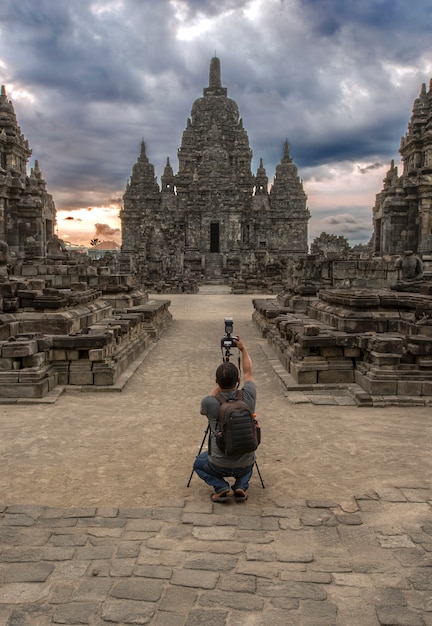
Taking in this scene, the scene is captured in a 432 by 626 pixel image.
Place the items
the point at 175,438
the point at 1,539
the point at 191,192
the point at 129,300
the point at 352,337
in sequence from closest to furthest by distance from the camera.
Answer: the point at 1,539, the point at 175,438, the point at 352,337, the point at 129,300, the point at 191,192

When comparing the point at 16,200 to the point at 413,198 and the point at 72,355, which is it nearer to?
the point at 413,198

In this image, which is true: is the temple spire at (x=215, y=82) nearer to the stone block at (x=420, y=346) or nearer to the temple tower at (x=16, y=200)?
the temple tower at (x=16, y=200)

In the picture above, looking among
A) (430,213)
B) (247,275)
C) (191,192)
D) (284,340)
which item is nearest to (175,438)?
(284,340)

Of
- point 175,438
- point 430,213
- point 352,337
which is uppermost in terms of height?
point 430,213

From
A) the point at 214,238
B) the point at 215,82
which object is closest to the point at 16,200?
the point at 214,238

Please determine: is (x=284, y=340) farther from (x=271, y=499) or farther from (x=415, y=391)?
(x=271, y=499)

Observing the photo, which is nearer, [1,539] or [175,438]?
[1,539]

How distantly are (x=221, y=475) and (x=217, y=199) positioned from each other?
42403 millimetres

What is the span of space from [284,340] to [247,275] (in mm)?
22887

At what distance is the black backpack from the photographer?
389cm

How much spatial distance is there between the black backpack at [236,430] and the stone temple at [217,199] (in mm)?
34993

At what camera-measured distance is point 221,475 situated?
13.4ft

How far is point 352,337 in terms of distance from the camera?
7719 millimetres

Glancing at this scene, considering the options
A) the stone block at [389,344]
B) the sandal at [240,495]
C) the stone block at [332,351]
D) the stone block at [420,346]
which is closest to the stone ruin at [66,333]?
the stone block at [332,351]
